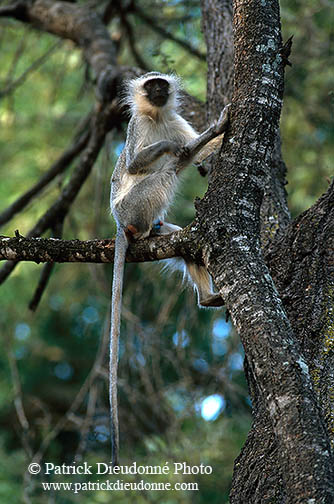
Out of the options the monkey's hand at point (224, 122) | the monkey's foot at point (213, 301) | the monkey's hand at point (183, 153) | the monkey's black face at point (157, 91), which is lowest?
the monkey's foot at point (213, 301)

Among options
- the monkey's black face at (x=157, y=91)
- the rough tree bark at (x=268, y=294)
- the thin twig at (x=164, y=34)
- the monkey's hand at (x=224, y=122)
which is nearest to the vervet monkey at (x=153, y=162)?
the monkey's black face at (x=157, y=91)

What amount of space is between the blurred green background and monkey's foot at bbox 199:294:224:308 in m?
0.37

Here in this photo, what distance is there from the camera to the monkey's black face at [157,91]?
4840 mm

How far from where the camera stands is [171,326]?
7.75 meters

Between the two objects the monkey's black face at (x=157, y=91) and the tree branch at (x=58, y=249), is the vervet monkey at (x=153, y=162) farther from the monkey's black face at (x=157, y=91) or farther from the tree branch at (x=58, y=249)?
the tree branch at (x=58, y=249)

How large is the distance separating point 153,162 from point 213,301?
1.05 m

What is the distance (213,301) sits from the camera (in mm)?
4266

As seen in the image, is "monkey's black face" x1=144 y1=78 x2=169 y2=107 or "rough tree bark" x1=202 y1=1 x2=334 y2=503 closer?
"rough tree bark" x1=202 y1=1 x2=334 y2=503

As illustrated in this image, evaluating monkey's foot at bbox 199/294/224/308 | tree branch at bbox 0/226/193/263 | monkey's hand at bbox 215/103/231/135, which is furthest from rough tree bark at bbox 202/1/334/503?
monkey's foot at bbox 199/294/224/308

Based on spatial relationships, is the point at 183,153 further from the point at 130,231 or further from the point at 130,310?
the point at 130,310

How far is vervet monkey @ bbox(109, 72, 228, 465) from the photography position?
13.9ft

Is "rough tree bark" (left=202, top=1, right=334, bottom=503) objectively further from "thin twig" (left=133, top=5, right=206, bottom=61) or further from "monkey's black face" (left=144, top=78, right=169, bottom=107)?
"thin twig" (left=133, top=5, right=206, bottom=61)

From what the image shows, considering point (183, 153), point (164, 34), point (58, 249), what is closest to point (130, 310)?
point (183, 153)

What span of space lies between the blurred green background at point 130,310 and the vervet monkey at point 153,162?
285 mm
